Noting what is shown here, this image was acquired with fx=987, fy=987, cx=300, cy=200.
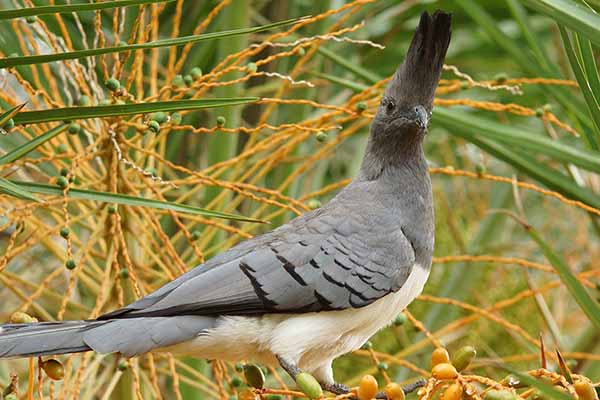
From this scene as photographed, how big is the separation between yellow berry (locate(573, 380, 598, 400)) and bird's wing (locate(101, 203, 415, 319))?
22.1 inches

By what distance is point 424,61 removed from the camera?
169 cm

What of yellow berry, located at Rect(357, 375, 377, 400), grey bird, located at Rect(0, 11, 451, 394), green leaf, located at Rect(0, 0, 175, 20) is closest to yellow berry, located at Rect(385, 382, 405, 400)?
yellow berry, located at Rect(357, 375, 377, 400)

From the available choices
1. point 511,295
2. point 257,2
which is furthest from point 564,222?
point 257,2

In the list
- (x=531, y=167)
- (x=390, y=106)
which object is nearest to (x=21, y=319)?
(x=390, y=106)

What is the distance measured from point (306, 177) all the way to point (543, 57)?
30.8 inches

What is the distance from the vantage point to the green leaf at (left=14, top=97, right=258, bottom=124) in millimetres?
Result: 1320

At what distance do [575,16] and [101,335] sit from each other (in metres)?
0.77

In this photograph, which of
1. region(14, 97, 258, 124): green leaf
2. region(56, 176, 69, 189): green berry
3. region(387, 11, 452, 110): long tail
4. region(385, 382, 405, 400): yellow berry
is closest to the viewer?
region(385, 382, 405, 400): yellow berry

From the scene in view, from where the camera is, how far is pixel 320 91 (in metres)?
2.75

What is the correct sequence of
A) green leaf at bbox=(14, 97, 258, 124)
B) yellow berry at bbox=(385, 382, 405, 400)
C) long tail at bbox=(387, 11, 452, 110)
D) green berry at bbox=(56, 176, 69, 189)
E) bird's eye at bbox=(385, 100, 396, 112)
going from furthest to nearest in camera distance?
1. bird's eye at bbox=(385, 100, 396, 112)
2. long tail at bbox=(387, 11, 452, 110)
3. green berry at bbox=(56, 176, 69, 189)
4. green leaf at bbox=(14, 97, 258, 124)
5. yellow berry at bbox=(385, 382, 405, 400)

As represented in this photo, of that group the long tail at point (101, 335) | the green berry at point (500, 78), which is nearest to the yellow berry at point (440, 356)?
the long tail at point (101, 335)

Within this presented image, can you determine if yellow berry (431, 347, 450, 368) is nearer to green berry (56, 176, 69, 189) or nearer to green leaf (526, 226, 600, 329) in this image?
green leaf (526, 226, 600, 329)

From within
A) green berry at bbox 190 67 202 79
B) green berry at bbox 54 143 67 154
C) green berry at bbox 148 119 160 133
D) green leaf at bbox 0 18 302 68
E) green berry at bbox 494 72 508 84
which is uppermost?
green leaf at bbox 0 18 302 68

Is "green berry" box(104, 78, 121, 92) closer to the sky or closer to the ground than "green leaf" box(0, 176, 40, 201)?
closer to the sky
